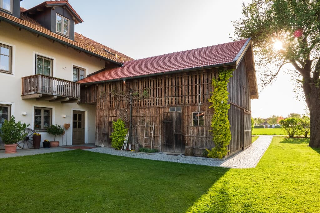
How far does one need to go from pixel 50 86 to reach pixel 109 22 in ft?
17.8

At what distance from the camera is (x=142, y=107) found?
11.5 m

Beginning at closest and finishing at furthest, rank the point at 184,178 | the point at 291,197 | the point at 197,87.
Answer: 1. the point at 291,197
2. the point at 184,178
3. the point at 197,87

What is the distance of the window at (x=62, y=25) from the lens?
45.8ft

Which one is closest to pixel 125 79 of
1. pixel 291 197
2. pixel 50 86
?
pixel 50 86

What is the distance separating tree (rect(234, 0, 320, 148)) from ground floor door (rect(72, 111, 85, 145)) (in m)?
13.6

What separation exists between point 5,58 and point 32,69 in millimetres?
1385

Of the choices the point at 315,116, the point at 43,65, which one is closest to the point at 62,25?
the point at 43,65

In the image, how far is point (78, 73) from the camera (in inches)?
592

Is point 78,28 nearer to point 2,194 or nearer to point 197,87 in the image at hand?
point 197,87

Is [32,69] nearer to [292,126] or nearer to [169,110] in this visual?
[169,110]

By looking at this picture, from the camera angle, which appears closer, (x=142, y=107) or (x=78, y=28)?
(x=142, y=107)

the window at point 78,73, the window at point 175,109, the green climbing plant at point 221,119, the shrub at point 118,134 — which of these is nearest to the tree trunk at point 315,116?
the green climbing plant at point 221,119

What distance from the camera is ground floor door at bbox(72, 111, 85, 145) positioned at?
1460 cm

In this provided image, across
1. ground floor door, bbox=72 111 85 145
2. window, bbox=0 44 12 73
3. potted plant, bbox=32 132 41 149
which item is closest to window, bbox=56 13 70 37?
window, bbox=0 44 12 73
